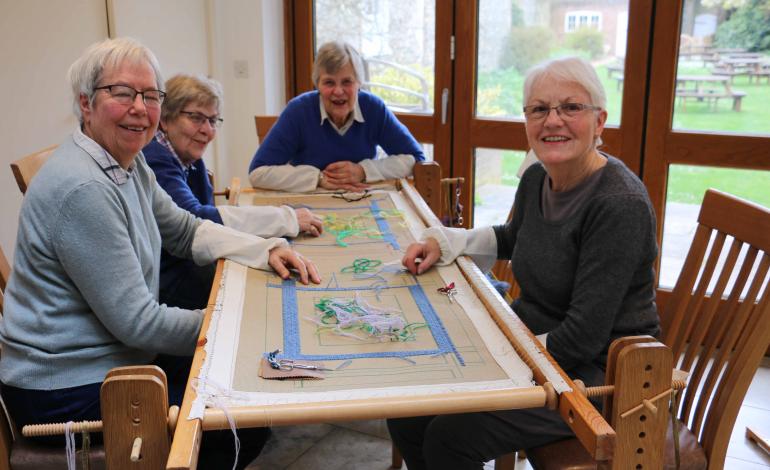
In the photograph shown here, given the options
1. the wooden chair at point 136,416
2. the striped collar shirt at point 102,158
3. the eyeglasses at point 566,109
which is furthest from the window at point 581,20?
the wooden chair at point 136,416

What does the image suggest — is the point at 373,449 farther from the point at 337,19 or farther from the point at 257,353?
the point at 337,19

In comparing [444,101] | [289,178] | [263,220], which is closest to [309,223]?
[263,220]

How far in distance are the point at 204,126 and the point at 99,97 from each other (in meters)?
0.64

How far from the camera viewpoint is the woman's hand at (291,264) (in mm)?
1737

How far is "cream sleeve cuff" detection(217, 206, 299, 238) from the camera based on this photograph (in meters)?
2.07

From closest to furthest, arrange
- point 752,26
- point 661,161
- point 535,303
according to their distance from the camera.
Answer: point 535,303, point 752,26, point 661,161

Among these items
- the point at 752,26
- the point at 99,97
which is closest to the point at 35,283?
the point at 99,97

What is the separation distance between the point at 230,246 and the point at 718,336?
1.17 meters

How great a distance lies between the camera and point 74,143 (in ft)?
5.01

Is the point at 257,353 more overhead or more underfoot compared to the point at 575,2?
more underfoot

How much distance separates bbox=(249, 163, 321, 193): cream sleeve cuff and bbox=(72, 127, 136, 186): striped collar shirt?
1141 millimetres

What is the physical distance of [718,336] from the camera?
65.2 inches

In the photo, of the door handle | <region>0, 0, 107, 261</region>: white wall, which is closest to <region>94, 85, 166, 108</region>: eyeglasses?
<region>0, 0, 107, 261</region>: white wall

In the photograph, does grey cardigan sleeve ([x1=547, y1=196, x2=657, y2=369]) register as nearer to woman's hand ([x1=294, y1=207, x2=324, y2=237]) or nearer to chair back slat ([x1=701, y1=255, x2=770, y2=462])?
chair back slat ([x1=701, y1=255, x2=770, y2=462])
